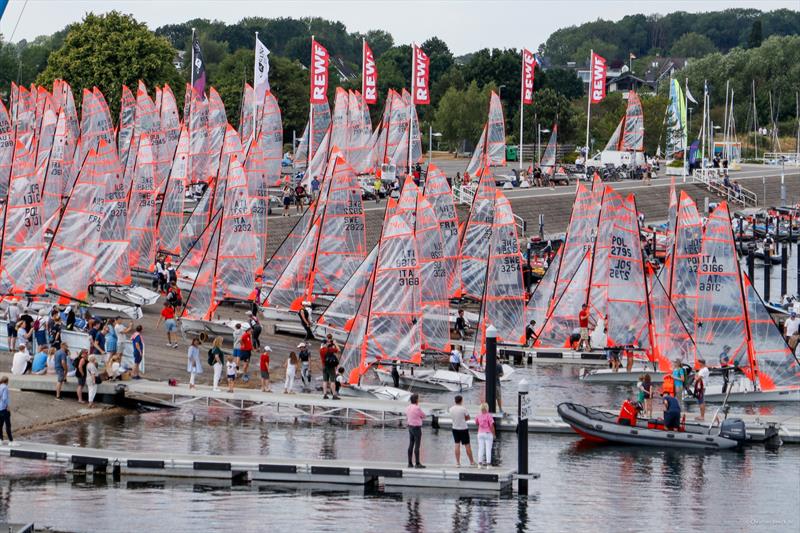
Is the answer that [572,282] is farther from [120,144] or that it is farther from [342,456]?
[120,144]

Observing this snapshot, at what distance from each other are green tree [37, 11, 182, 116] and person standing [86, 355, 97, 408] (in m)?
68.8

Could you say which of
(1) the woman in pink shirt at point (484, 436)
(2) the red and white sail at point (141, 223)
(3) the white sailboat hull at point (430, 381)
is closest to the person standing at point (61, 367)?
(3) the white sailboat hull at point (430, 381)

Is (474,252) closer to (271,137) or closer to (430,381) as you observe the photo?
(430,381)

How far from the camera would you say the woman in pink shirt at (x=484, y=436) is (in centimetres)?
3030

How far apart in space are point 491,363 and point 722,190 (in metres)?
73.3

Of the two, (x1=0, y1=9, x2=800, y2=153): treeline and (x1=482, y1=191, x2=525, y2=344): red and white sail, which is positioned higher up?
(x1=0, y1=9, x2=800, y2=153): treeline

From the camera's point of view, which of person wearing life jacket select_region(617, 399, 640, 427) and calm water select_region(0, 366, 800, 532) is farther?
person wearing life jacket select_region(617, 399, 640, 427)

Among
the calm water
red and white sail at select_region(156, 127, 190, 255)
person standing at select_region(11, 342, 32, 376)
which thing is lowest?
the calm water

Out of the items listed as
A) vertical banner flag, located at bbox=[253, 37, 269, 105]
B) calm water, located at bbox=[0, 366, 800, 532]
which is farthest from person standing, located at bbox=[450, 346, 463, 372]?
vertical banner flag, located at bbox=[253, 37, 269, 105]

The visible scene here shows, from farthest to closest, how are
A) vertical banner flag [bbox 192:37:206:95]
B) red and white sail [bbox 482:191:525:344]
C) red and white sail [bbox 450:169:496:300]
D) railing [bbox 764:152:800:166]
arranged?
railing [bbox 764:152:800:166] → vertical banner flag [bbox 192:37:206:95] → red and white sail [bbox 450:169:496:300] → red and white sail [bbox 482:191:525:344]

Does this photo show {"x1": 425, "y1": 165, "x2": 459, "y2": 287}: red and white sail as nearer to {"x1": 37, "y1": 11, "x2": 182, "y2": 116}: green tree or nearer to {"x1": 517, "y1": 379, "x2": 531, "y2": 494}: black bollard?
{"x1": 517, "y1": 379, "x2": 531, "y2": 494}: black bollard

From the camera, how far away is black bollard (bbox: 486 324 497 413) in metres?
32.9

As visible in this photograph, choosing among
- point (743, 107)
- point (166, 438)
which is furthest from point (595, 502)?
point (743, 107)

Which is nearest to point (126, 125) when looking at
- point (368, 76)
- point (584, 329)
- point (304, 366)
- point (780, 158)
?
point (368, 76)
